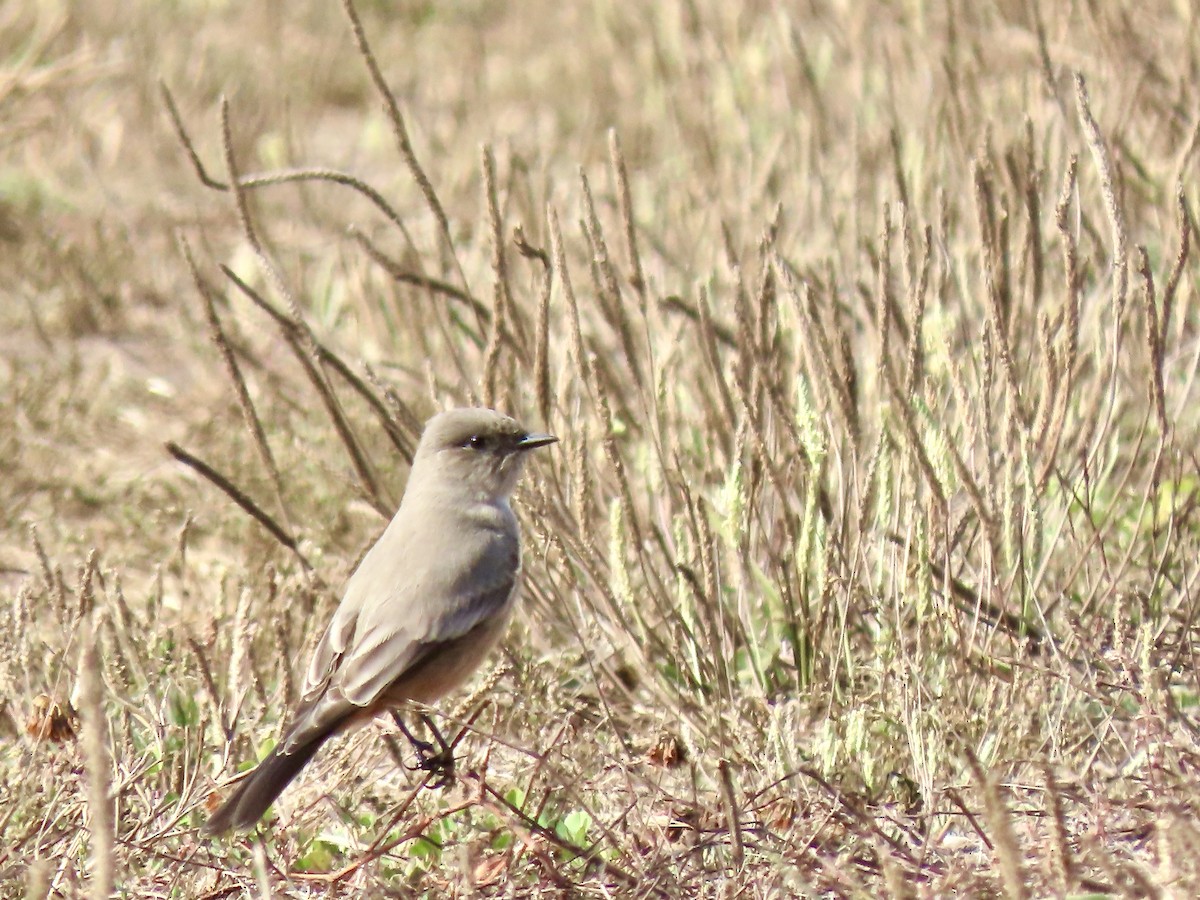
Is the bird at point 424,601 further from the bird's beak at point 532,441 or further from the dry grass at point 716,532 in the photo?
the dry grass at point 716,532

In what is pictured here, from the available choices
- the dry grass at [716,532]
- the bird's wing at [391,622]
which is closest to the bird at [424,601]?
the bird's wing at [391,622]

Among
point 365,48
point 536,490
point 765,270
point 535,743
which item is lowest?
point 535,743

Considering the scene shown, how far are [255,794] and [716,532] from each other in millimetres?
1564

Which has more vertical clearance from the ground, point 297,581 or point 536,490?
point 536,490

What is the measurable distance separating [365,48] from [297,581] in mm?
1592

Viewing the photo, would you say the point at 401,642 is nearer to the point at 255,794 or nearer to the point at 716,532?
the point at 255,794

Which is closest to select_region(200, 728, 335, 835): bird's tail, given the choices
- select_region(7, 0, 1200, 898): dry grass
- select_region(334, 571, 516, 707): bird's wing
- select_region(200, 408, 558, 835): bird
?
select_region(200, 408, 558, 835): bird

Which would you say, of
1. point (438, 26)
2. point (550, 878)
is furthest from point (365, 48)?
point (438, 26)

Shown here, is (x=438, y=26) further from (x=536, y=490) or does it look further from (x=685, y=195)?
(x=536, y=490)

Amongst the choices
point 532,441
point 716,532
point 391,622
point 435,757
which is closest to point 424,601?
point 391,622

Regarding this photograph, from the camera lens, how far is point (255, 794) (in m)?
3.39

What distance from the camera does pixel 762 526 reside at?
13.6ft

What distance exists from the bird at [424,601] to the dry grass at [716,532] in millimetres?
118

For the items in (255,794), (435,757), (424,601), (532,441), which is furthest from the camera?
(532,441)
